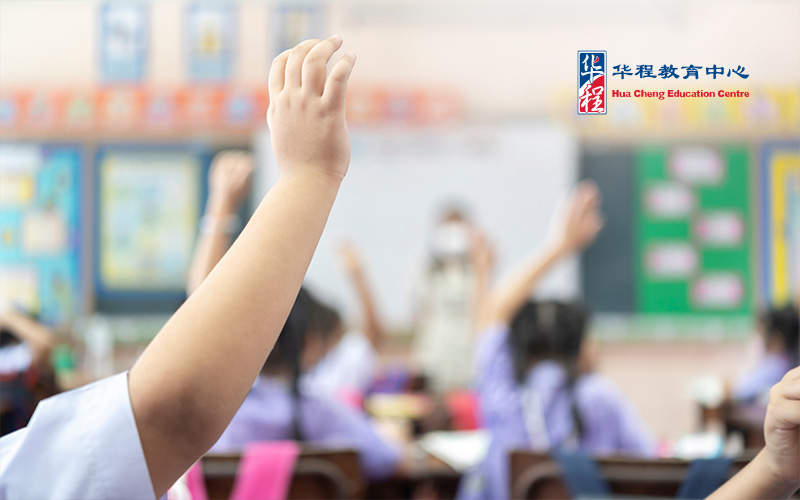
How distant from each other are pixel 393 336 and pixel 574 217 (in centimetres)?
375

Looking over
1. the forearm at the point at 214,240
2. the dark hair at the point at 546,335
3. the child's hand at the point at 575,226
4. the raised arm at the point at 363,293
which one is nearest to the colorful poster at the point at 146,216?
A: the raised arm at the point at 363,293

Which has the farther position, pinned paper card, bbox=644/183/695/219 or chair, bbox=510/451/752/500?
pinned paper card, bbox=644/183/695/219

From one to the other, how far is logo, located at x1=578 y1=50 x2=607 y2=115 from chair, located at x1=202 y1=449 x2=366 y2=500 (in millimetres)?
1105

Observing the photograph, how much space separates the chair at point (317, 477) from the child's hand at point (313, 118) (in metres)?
1.09

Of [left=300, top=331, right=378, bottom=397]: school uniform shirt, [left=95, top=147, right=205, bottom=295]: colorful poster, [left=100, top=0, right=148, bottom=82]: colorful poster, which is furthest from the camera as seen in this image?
[left=95, top=147, right=205, bottom=295]: colorful poster

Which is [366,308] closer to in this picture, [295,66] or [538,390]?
[538,390]

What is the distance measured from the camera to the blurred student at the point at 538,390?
1.94 metres

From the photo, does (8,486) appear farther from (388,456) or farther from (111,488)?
(388,456)

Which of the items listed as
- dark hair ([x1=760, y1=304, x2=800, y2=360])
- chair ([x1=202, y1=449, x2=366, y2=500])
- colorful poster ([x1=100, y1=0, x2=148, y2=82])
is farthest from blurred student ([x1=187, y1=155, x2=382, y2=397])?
dark hair ([x1=760, y1=304, x2=800, y2=360])

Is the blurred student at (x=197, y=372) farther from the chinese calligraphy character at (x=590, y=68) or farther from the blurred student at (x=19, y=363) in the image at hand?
the blurred student at (x=19, y=363)

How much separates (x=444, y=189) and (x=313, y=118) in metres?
4.72

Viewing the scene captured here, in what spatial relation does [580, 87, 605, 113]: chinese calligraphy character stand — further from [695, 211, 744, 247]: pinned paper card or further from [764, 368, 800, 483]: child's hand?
→ [695, 211, 744, 247]: pinned paper card

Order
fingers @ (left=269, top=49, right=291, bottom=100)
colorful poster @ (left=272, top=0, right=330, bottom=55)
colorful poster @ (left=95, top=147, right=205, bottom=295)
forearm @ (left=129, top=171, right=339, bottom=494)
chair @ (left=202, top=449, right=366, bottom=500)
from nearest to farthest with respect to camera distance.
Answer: forearm @ (left=129, top=171, right=339, bottom=494)
fingers @ (left=269, top=49, right=291, bottom=100)
chair @ (left=202, top=449, right=366, bottom=500)
colorful poster @ (left=272, top=0, right=330, bottom=55)
colorful poster @ (left=95, top=147, right=205, bottom=295)

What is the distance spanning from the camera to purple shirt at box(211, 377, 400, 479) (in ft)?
6.02
